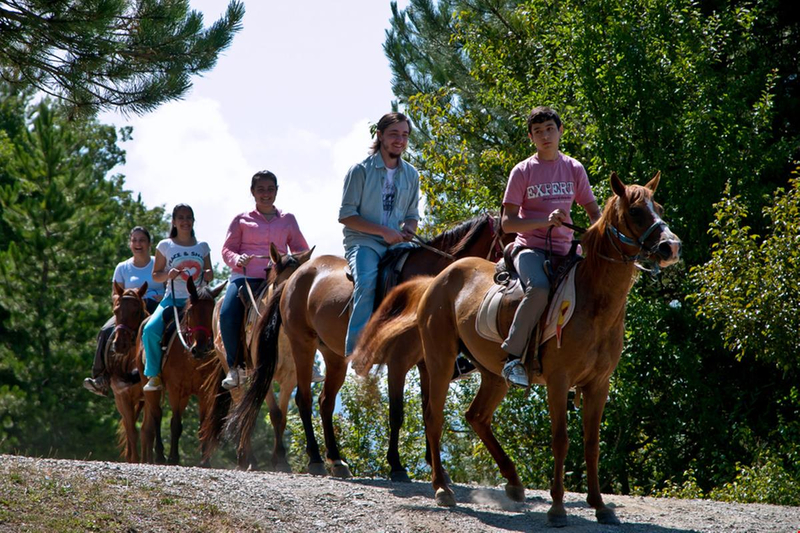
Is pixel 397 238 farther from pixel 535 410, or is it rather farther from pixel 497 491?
pixel 535 410

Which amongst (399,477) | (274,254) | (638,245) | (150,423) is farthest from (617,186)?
(150,423)

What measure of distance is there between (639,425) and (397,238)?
9185 mm

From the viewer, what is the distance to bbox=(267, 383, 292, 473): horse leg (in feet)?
36.9

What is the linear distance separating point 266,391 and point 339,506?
3.18 metres

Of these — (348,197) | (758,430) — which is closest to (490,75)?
(758,430)

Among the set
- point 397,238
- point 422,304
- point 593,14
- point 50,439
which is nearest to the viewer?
point 422,304

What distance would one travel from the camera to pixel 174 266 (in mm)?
12789

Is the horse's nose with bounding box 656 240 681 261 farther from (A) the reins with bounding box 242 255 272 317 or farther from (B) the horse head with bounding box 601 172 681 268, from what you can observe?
(A) the reins with bounding box 242 255 272 317

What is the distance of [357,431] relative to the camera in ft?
63.6

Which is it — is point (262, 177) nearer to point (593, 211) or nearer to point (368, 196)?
point (368, 196)

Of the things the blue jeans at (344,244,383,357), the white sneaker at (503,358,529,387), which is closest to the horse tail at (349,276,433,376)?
the blue jeans at (344,244,383,357)

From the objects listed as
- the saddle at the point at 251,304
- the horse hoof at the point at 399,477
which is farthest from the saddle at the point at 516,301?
the saddle at the point at 251,304

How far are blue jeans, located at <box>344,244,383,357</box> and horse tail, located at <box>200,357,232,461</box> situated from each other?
8.83ft

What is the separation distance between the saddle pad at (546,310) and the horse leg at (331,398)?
262 centimetres
